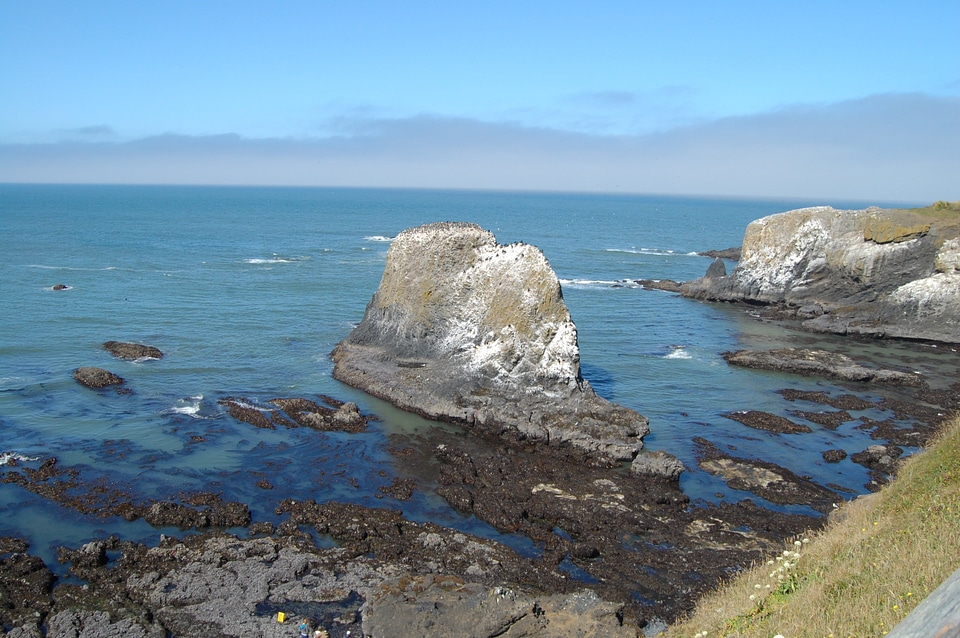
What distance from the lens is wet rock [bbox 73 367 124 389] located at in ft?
121

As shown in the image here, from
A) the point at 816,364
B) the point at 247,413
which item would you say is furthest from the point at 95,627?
the point at 816,364

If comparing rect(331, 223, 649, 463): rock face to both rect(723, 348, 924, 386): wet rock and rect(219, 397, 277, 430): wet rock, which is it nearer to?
rect(219, 397, 277, 430): wet rock

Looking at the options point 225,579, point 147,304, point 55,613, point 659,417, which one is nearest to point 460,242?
point 659,417

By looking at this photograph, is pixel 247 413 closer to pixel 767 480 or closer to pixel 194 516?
pixel 194 516

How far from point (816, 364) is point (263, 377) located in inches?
1277

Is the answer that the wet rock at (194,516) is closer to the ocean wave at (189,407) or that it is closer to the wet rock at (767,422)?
the ocean wave at (189,407)

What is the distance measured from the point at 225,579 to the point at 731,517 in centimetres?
1665

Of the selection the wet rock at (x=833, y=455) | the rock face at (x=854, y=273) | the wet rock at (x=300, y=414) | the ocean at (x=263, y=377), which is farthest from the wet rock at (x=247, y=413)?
the rock face at (x=854, y=273)

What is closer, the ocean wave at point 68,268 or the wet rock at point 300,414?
the wet rock at point 300,414

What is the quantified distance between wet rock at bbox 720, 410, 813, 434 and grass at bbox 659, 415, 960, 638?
14036 mm

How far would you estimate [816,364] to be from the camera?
4384 cm

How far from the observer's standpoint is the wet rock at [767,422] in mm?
34406

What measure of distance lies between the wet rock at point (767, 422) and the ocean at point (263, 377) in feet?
2.04

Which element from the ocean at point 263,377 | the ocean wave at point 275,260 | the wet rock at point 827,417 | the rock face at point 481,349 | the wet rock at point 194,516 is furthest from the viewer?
the ocean wave at point 275,260
